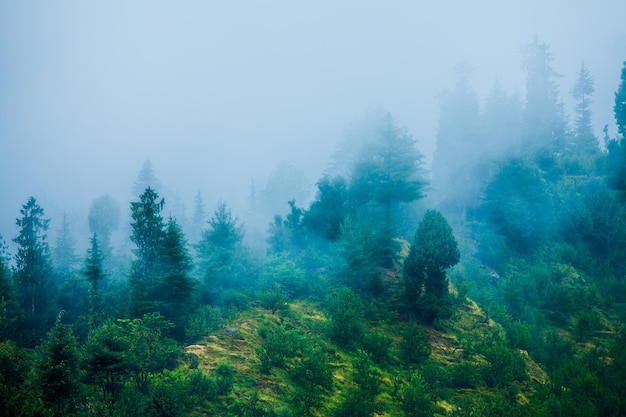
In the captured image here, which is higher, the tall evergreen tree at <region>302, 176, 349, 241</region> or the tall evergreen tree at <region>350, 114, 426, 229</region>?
the tall evergreen tree at <region>350, 114, 426, 229</region>

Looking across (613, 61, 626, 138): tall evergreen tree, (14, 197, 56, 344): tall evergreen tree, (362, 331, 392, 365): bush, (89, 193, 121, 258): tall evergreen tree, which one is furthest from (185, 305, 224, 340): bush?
(89, 193, 121, 258): tall evergreen tree

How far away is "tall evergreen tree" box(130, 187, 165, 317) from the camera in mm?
18391

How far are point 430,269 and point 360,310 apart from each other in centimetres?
536

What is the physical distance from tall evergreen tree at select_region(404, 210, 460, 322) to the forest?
100mm

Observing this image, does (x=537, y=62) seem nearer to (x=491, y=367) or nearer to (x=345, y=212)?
(x=345, y=212)

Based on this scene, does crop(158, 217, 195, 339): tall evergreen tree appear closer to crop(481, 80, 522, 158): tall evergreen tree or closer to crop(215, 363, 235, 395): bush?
crop(215, 363, 235, 395): bush

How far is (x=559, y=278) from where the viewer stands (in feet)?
91.2

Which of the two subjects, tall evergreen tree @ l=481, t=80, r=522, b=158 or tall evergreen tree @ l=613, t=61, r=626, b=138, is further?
tall evergreen tree @ l=481, t=80, r=522, b=158

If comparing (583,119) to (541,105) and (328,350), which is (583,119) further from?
(328,350)

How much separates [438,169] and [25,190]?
640ft

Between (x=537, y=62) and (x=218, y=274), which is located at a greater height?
(x=537, y=62)

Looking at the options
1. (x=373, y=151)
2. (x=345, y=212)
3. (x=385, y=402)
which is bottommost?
(x=385, y=402)

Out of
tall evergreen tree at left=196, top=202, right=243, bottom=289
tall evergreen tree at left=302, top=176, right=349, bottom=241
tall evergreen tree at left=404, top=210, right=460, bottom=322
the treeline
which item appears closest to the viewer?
the treeline

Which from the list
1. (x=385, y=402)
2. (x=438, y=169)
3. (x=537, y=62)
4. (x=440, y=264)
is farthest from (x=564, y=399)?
(x=537, y=62)
